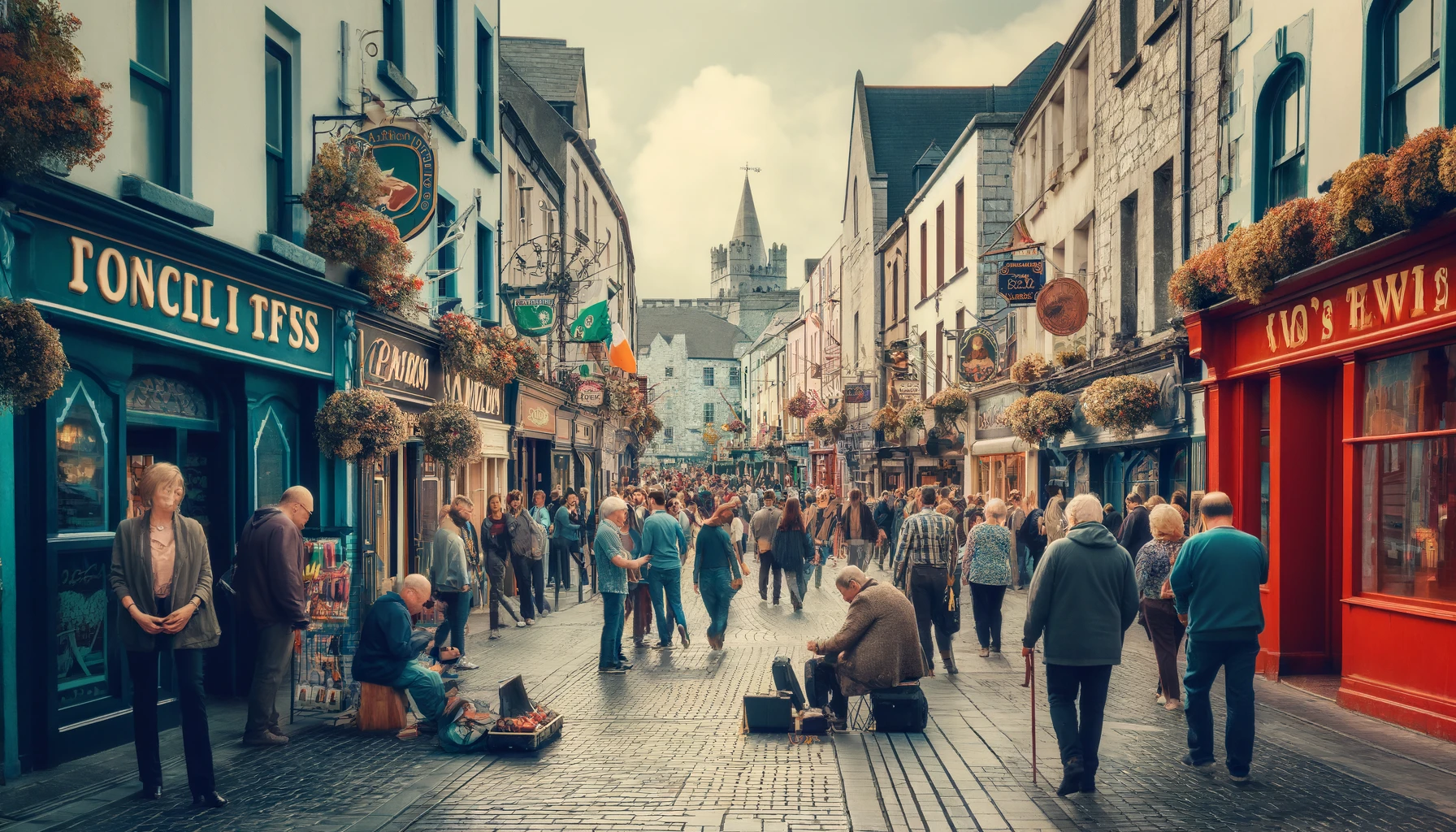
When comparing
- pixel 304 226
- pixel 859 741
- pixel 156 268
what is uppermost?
pixel 304 226

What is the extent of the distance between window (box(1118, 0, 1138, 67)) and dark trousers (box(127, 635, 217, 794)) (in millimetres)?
15584

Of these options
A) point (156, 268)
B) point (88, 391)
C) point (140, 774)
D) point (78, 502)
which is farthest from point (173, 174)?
point (140, 774)

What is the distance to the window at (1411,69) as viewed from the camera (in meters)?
9.30

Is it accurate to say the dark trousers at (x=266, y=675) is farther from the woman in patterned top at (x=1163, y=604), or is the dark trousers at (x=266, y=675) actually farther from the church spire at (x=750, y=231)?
the church spire at (x=750, y=231)

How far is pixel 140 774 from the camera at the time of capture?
675cm

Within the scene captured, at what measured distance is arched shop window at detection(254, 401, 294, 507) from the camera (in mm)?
10844

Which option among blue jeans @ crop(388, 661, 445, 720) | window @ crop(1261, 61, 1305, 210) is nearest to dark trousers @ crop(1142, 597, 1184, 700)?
window @ crop(1261, 61, 1305, 210)

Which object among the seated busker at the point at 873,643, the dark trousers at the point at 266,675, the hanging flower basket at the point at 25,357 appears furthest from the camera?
the seated busker at the point at 873,643

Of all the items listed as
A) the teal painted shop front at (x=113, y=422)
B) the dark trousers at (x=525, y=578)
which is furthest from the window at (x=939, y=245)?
the teal painted shop front at (x=113, y=422)

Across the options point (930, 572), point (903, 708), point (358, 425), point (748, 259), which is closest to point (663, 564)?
point (930, 572)

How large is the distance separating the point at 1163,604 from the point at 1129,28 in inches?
441

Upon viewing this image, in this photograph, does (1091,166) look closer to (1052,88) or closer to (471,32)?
(1052,88)

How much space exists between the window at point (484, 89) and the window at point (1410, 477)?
1369 centimetres

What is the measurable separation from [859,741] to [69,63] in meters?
6.69
